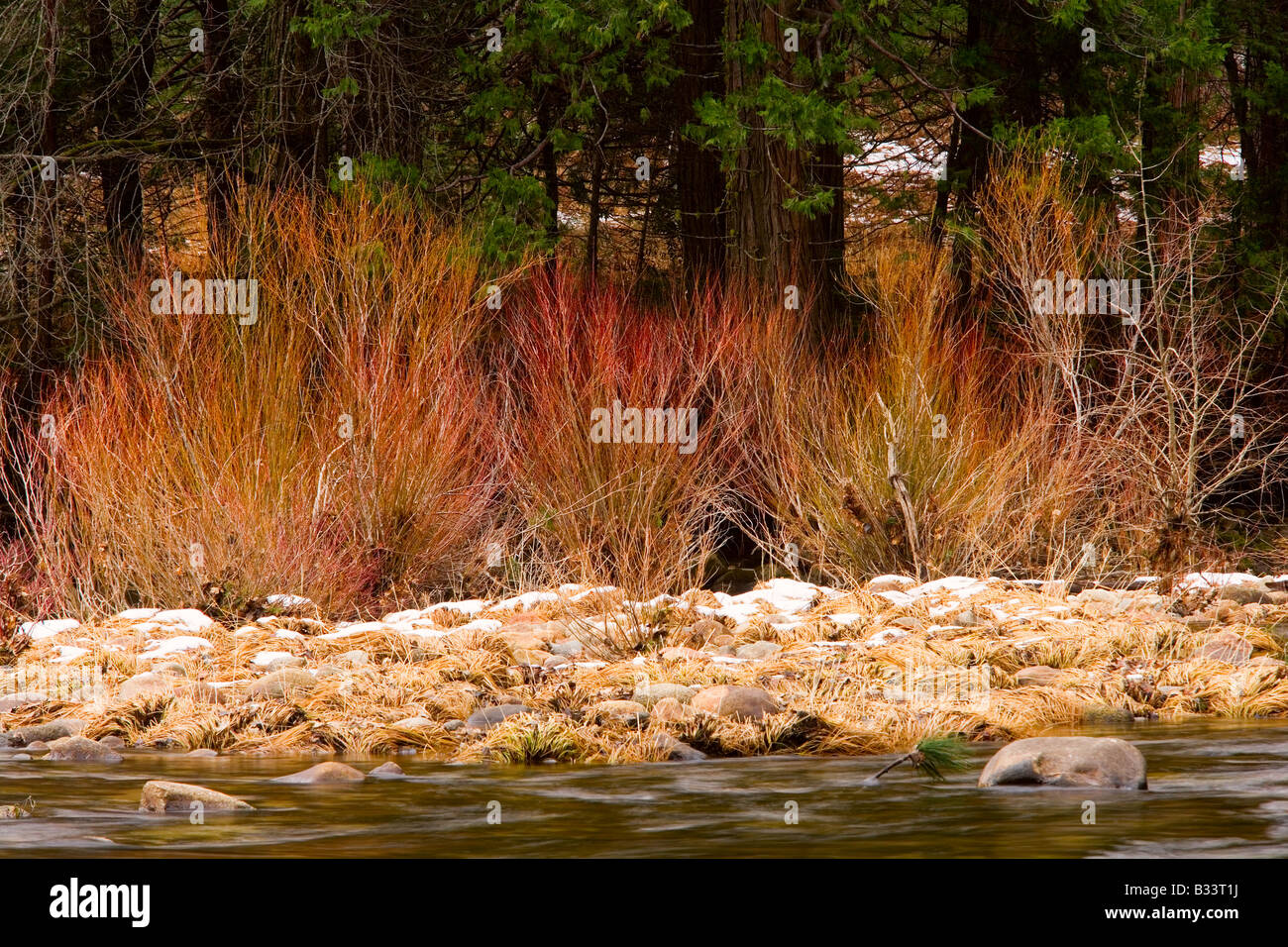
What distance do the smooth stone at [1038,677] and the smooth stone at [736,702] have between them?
1.31 metres

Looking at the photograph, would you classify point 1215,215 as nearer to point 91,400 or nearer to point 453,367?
point 453,367

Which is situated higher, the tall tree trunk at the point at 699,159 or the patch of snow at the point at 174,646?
the tall tree trunk at the point at 699,159

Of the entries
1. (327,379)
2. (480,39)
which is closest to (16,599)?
(327,379)

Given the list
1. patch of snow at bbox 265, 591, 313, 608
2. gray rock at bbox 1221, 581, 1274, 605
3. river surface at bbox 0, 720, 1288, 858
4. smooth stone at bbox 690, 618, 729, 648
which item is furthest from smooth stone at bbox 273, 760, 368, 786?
gray rock at bbox 1221, 581, 1274, 605

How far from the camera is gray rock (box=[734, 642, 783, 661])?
7.82 metres

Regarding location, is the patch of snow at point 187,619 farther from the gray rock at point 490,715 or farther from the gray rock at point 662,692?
the gray rock at point 662,692

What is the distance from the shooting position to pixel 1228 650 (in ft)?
25.4

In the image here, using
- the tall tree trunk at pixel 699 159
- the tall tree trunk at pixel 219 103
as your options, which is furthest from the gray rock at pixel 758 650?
the tall tree trunk at pixel 699 159

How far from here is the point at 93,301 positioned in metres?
13.7

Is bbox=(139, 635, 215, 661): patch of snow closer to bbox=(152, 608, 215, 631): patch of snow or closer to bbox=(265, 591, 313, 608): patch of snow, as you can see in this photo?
bbox=(152, 608, 215, 631): patch of snow

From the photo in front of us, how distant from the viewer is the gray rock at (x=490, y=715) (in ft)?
21.6

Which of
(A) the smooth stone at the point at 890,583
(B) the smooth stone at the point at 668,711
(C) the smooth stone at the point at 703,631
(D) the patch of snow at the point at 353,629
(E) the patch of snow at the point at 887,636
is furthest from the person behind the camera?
(A) the smooth stone at the point at 890,583
